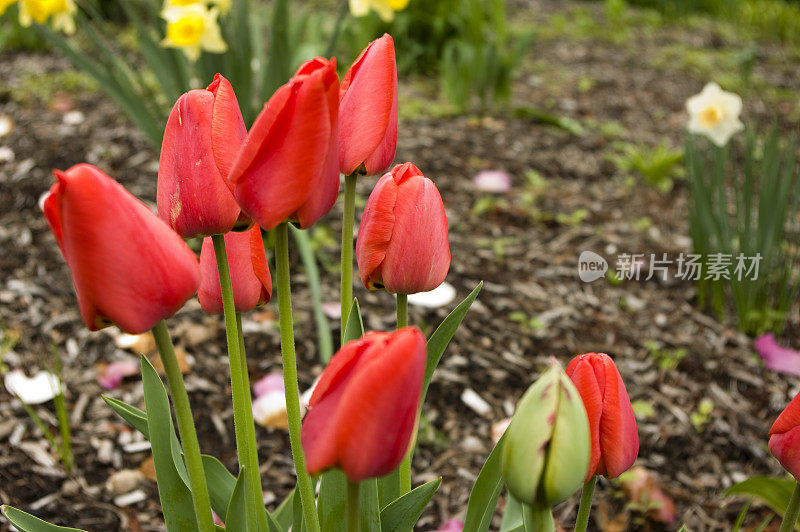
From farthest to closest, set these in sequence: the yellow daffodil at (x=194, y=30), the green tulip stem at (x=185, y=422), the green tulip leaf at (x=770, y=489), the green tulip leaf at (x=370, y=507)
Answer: the yellow daffodil at (x=194, y=30) < the green tulip leaf at (x=770, y=489) < the green tulip leaf at (x=370, y=507) < the green tulip stem at (x=185, y=422)

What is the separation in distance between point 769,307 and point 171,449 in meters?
1.85

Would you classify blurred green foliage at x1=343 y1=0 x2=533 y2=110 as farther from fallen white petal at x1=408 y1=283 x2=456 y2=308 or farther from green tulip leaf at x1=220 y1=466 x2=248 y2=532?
green tulip leaf at x1=220 y1=466 x2=248 y2=532

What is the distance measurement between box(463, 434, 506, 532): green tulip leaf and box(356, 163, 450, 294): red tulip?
26cm

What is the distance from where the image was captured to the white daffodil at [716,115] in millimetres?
2245

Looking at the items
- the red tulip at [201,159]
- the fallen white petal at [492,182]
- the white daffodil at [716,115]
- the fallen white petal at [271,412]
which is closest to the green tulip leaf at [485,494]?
the red tulip at [201,159]

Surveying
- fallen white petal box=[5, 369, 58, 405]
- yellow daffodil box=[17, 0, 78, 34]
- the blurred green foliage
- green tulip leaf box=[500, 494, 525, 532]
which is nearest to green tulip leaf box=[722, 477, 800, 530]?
green tulip leaf box=[500, 494, 525, 532]

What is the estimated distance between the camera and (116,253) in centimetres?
53

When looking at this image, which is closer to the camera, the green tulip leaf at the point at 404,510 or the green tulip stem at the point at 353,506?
the green tulip stem at the point at 353,506

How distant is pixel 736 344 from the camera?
202 centimetres

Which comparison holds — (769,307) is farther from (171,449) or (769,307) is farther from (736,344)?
(171,449)

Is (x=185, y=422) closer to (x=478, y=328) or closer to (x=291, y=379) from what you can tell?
(x=291, y=379)

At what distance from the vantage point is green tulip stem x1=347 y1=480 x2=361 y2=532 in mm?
573

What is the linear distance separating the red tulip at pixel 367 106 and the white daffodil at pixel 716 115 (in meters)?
1.83

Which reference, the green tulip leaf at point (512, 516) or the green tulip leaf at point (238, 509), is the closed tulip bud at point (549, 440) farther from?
the green tulip leaf at point (512, 516)
